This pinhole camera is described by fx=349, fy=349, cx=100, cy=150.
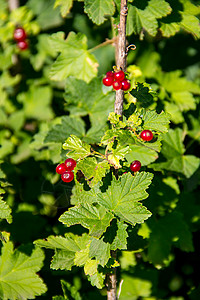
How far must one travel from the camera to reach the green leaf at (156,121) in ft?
5.65

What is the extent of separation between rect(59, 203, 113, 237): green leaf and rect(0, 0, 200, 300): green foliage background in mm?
15

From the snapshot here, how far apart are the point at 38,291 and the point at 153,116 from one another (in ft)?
4.21

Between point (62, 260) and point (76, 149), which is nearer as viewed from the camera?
point (76, 149)

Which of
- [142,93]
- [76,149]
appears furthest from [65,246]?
[142,93]

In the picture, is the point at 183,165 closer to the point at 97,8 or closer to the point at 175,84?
the point at 175,84

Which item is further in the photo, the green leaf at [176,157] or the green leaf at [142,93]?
the green leaf at [176,157]

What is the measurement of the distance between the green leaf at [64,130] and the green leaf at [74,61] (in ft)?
1.33

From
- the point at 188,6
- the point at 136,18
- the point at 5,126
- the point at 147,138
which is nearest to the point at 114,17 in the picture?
the point at 136,18

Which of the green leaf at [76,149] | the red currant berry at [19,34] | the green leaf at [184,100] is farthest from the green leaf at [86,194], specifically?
the red currant berry at [19,34]

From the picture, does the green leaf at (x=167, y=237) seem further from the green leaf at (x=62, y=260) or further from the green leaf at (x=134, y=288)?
the green leaf at (x=62, y=260)

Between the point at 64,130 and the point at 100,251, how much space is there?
985mm

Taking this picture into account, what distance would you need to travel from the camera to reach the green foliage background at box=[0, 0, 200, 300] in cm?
217

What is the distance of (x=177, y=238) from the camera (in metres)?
2.49

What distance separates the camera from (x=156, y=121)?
5.72 ft
